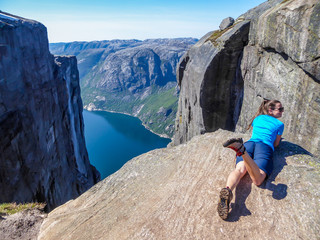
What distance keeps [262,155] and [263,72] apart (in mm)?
13348

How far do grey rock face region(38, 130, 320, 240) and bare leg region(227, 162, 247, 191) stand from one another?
0.53 m

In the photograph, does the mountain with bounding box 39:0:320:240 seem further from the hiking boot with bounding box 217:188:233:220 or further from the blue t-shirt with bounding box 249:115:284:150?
the blue t-shirt with bounding box 249:115:284:150

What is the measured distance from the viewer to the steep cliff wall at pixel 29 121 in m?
23.7

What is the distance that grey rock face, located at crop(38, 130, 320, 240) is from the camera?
6266 millimetres

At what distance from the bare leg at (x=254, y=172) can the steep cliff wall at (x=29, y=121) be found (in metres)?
24.6

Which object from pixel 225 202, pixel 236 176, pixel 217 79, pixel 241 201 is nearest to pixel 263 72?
pixel 217 79

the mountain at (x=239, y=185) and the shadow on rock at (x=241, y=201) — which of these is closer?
the mountain at (x=239, y=185)

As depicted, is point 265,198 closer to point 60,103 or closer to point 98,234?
point 98,234

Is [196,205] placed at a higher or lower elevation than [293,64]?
lower

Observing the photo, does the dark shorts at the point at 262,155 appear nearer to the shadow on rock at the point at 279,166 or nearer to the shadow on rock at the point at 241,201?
the shadow on rock at the point at 279,166

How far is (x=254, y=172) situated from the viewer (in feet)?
23.4

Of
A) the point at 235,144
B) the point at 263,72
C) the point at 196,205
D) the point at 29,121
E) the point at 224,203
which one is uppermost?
the point at 263,72

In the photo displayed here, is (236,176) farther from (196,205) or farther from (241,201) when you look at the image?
(196,205)

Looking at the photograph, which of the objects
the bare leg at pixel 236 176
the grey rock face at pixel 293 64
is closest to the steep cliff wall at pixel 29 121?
the bare leg at pixel 236 176
